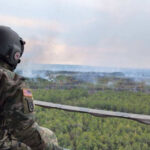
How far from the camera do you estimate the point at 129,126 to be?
245 centimetres

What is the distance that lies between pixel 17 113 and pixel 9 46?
0.32 m

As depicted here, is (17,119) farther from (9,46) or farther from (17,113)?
(9,46)

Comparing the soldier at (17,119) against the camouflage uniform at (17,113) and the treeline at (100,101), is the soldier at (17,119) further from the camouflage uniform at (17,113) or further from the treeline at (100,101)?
the treeline at (100,101)

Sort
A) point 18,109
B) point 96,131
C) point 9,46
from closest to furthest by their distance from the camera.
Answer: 1. point 18,109
2. point 9,46
3. point 96,131

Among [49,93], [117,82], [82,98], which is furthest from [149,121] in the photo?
[117,82]

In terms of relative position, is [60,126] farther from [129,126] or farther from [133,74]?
[133,74]

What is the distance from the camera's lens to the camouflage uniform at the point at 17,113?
41.2 inches

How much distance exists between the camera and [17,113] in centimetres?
104

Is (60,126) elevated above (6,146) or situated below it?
below

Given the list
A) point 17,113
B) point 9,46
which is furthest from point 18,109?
point 9,46

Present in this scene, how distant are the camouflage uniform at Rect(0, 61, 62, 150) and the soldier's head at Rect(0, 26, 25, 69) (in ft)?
0.47

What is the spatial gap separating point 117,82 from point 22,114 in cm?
485

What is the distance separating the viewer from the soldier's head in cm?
120

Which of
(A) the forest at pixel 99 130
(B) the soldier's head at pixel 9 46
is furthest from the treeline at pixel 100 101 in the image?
(B) the soldier's head at pixel 9 46
